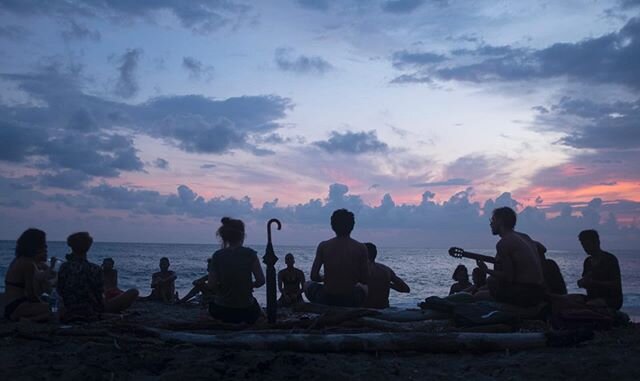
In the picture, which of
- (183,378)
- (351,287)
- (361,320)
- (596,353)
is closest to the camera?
(183,378)

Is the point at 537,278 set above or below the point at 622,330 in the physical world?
above

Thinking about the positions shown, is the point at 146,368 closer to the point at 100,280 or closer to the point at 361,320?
the point at 361,320

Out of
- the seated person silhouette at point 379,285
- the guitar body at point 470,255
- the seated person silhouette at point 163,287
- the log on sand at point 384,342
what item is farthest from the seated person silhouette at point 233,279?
the seated person silhouette at point 163,287

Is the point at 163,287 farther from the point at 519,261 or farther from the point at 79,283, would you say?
the point at 519,261

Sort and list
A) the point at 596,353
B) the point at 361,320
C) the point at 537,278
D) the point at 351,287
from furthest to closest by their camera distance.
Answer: the point at 351,287
the point at 537,278
the point at 361,320
the point at 596,353

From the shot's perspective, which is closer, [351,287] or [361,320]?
[361,320]

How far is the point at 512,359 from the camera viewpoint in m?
5.23

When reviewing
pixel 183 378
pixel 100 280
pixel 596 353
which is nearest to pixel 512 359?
pixel 596 353

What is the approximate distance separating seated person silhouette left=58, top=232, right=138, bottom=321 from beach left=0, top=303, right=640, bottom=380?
1470 mm

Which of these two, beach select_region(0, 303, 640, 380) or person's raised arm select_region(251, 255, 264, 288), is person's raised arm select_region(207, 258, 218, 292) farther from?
beach select_region(0, 303, 640, 380)

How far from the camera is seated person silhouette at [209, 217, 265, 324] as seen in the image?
728 centimetres

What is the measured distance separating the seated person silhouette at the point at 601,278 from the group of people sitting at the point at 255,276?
1 cm

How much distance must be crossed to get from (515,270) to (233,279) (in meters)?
3.58

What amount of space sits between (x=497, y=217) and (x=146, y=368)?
4881mm
